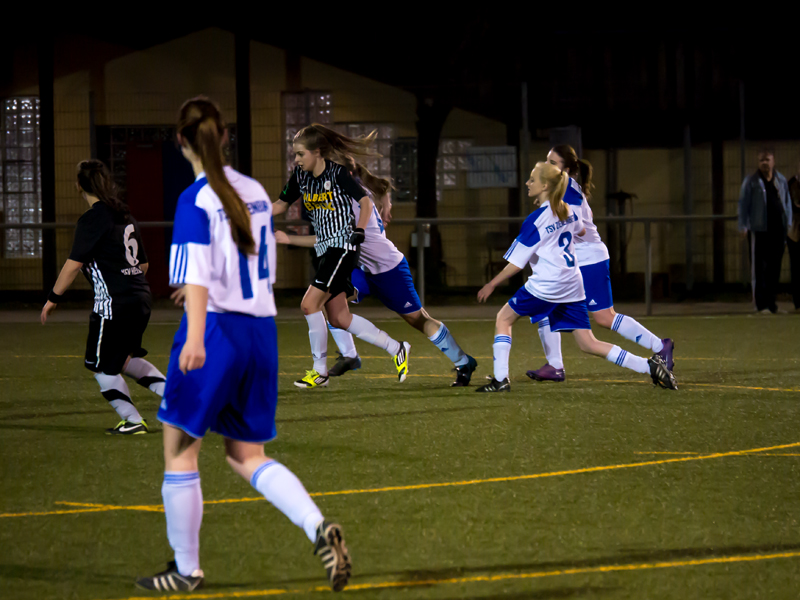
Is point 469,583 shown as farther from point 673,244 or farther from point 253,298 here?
point 673,244

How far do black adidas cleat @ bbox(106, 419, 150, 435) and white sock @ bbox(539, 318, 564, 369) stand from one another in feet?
11.3

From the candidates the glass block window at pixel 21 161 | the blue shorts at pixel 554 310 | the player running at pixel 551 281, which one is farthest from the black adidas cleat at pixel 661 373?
the glass block window at pixel 21 161

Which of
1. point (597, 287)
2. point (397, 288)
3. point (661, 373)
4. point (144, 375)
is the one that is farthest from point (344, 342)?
point (661, 373)

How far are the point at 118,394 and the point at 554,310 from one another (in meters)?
A: 3.32

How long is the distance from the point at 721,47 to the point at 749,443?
583 inches

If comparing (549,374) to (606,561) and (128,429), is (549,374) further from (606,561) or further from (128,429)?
(606,561)

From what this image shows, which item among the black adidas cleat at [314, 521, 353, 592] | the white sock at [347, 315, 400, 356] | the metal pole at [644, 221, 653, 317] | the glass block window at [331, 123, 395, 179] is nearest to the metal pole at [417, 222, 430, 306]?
the metal pole at [644, 221, 653, 317]

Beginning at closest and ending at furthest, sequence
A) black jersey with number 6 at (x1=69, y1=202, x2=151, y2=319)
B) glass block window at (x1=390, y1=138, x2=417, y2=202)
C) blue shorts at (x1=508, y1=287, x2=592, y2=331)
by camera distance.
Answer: black jersey with number 6 at (x1=69, y1=202, x2=151, y2=319) → blue shorts at (x1=508, y1=287, x2=592, y2=331) → glass block window at (x1=390, y1=138, x2=417, y2=202)

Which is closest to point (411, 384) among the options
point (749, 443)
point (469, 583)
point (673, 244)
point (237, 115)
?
point (749, 443)

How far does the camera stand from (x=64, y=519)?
5094mm

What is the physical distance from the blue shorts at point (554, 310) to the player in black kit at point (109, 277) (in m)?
2.86

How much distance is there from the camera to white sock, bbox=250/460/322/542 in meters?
3.84

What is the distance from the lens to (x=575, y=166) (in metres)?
9.10

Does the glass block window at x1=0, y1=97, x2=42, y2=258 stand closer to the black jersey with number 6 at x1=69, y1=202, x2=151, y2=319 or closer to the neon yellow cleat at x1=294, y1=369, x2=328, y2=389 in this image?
the neon yellow cleat at x1=294, y1=369, x2=328, y2=389
